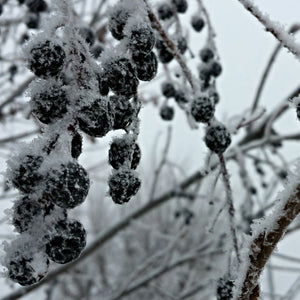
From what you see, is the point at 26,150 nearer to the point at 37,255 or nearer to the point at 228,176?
the point at 37,255

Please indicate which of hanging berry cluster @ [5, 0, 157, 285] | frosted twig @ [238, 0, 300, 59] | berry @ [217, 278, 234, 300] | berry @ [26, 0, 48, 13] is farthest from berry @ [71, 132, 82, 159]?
berry @ [26, 0, 48, 13]

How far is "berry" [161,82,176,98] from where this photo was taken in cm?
102

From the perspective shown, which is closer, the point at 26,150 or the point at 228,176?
the point at 26,150

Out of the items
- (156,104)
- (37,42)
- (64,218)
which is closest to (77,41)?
(37,42)

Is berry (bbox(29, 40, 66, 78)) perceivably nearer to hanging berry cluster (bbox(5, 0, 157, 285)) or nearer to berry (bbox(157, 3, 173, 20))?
hanging berry cluster (bbox(5, 0, 157, 285))

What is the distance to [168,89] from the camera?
3.34 feet

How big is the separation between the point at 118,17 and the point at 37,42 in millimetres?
153

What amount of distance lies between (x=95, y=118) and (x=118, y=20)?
0.21m

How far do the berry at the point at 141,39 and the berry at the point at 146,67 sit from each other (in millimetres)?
11

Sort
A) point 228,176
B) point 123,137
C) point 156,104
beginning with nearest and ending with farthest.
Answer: point 123,137 < point 228,176 < point 156,104

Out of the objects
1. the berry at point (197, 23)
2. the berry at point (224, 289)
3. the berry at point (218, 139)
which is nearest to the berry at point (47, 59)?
the berry at point (218, 139)

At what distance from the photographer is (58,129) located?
445mm

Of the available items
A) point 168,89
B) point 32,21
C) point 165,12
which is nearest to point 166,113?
point 168,89

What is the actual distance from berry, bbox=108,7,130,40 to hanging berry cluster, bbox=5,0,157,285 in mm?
77
